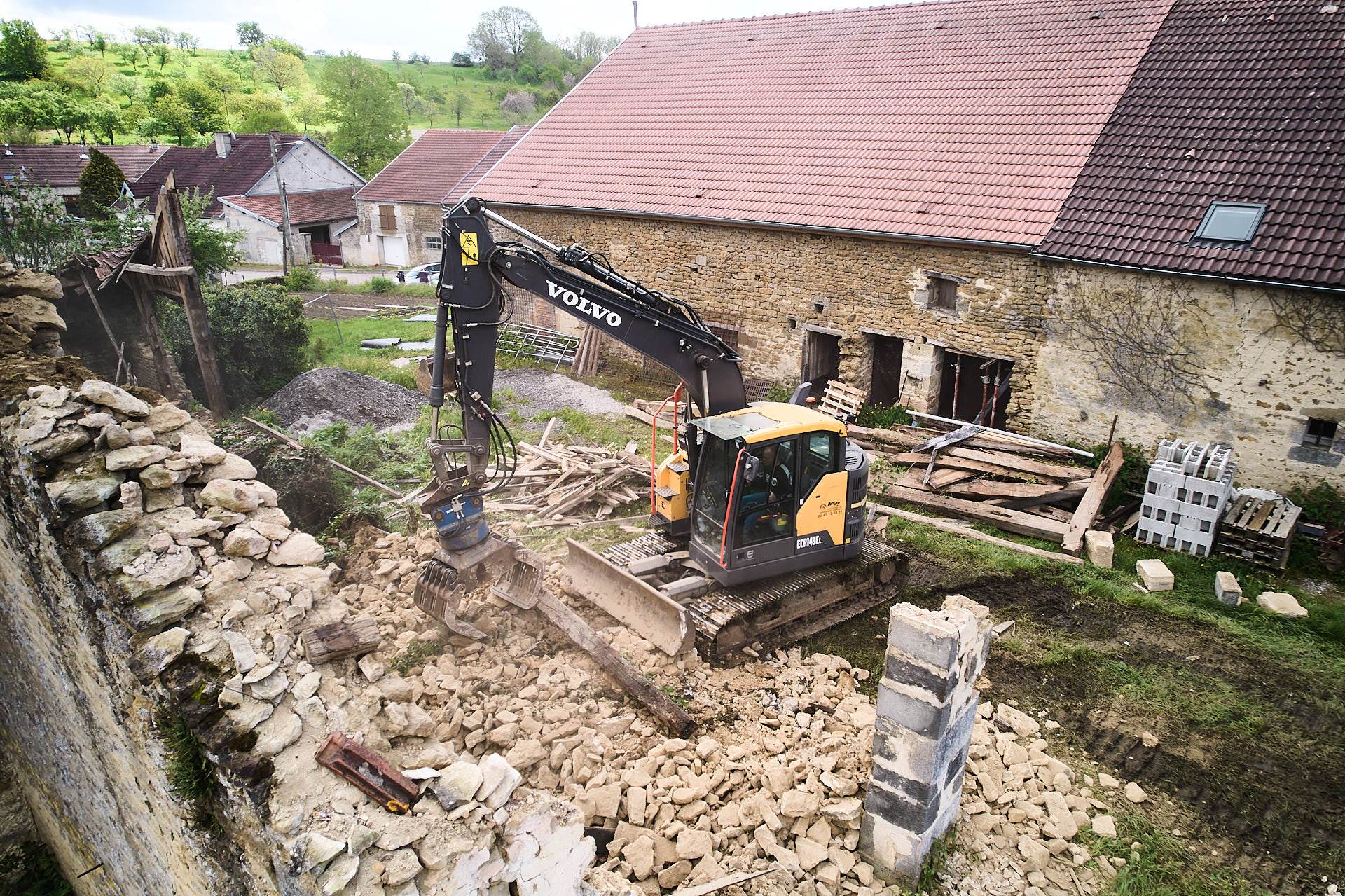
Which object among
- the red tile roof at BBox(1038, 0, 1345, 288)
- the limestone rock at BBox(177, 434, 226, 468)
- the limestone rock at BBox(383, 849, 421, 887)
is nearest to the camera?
the limestone rock at BBox(383, 849, 421, 887)

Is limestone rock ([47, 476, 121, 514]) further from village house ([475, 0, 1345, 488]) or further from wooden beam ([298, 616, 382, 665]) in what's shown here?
village house ([475, 0, 1345, 488])

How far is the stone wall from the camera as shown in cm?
1104

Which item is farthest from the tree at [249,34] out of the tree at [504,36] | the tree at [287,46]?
the tree at [504,36]

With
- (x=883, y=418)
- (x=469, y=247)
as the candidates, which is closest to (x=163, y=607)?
(x=469, y=247)

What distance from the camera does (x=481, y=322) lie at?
7.71 meters

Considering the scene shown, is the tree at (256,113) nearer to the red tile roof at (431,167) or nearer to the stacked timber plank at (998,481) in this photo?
the red tile roof at (431,167)

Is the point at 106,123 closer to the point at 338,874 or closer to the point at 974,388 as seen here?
the point at 974,388

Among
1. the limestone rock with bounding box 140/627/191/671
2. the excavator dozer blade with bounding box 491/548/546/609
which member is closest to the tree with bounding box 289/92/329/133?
the excavator dozer blade with bounding box 491/548/546/609

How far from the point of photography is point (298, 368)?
1680cm

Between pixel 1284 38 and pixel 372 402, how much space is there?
16.1 m

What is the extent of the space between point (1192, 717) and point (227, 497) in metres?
8.46

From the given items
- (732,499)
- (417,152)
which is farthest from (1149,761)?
(417,152)

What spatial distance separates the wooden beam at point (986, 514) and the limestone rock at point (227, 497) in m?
8.82

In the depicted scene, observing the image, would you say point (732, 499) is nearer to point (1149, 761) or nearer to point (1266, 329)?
point (1149, 761)
